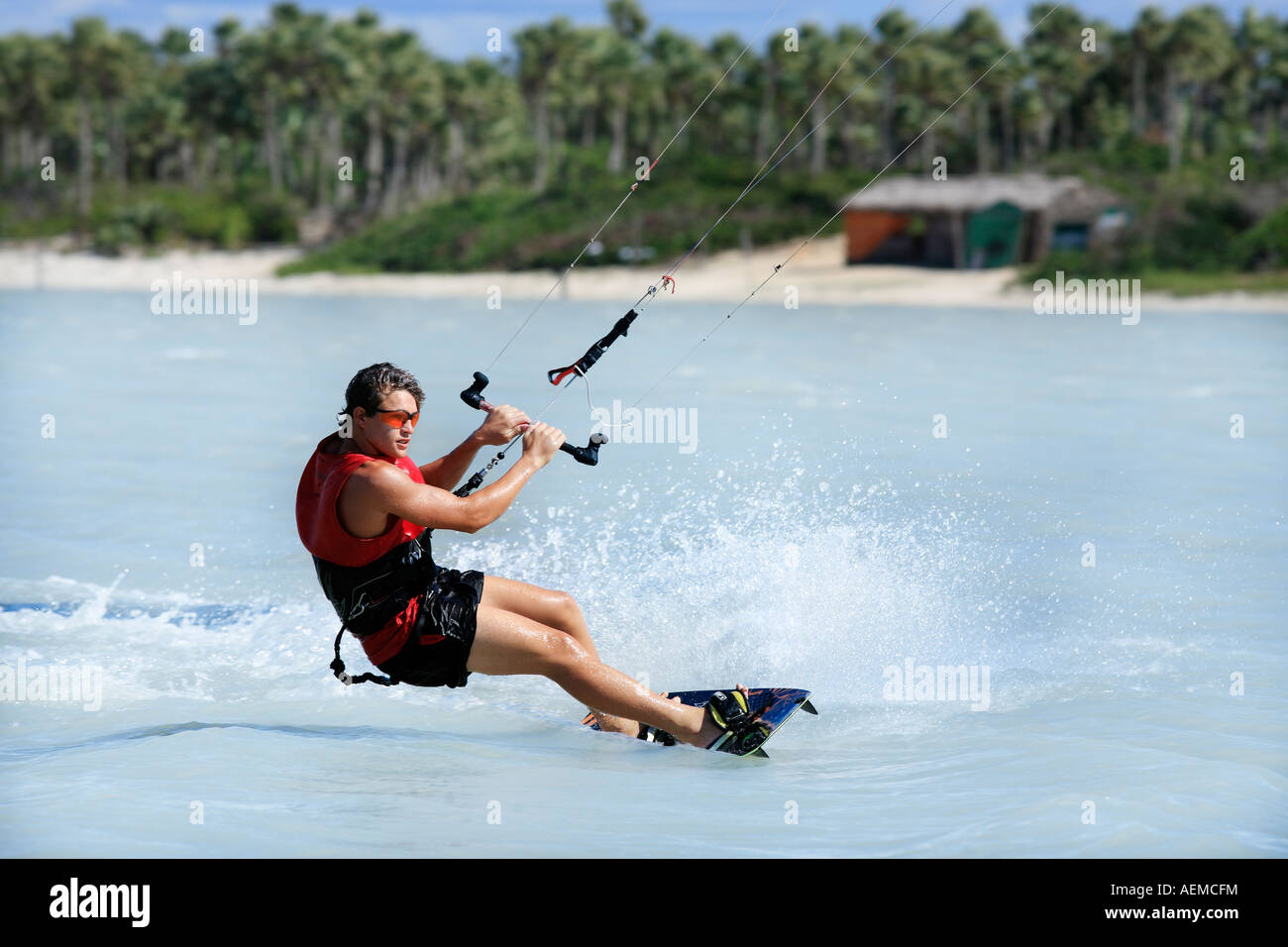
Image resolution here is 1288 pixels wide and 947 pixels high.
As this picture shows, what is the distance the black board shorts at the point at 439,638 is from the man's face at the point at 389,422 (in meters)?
0.54

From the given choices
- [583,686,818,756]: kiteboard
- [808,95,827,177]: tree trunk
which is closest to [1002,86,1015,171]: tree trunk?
[808,95,827,177]: tree trunk

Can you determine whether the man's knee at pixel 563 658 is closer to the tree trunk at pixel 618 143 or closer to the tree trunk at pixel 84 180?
the tree trunk at pixel 84 180

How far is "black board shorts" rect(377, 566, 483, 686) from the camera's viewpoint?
5.23m

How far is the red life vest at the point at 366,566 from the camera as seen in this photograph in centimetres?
508

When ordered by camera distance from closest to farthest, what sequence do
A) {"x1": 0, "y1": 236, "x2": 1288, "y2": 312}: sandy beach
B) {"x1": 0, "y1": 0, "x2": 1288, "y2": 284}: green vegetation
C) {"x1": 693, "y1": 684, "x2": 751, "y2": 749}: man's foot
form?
1. {"x1": 693, "y1": 684, "x2": 751, "y2": 749}: man's foot
2. {"x1": 0, "y1": 236, "x2": 1288, "y2": 312}: sandy beach
3. {"x1": 0, "y1": 0, "x2": 1288, "y2": 284}: green vegetation

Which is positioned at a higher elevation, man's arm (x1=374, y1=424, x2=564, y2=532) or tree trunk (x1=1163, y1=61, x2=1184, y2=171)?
tree trunk (x1=1163, y1=61, x2=1184, y2=171)

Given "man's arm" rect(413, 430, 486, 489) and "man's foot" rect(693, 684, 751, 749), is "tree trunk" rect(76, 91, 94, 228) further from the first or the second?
"man's foot" rect(693, 684, 751, 749)

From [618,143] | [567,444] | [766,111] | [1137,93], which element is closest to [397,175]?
[618,143]

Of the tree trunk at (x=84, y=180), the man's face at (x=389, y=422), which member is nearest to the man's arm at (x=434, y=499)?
the man's face at (x=389, y=422)

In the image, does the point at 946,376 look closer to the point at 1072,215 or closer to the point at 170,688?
the point at 170,688

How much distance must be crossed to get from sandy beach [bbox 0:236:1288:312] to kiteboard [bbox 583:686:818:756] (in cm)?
3154

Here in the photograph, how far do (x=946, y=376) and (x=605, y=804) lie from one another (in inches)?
654
